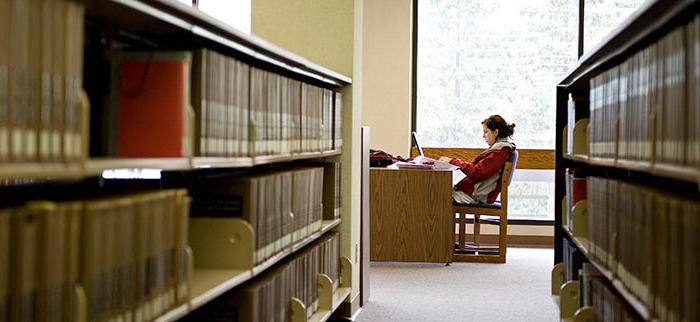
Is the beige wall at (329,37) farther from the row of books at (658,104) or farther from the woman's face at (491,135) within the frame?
the woman's face at (491,135)

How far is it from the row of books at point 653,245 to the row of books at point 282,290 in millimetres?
1130

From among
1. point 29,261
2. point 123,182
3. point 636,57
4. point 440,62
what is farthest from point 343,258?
point 440,62

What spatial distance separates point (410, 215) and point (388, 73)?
6.87ft

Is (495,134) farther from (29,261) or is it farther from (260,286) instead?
(29,261)

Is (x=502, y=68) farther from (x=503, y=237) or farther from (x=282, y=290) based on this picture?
(x=282, y=290)

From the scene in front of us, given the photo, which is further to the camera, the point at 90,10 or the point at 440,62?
the point at 440,62

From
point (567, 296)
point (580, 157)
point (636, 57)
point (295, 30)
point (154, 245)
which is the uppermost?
point (295, 30)

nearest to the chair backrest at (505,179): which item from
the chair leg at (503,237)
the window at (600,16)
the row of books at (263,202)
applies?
the chair leg at (503,237)

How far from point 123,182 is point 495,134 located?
192 inches

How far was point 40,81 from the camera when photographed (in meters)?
1.56

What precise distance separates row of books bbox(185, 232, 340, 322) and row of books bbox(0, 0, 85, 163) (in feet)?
4.38

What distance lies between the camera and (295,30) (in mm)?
4656

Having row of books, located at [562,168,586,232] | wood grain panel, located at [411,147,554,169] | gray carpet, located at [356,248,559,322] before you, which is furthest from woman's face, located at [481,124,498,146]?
row of books, located at [562,168,586,232]

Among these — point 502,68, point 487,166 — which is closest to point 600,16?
point 502,68
